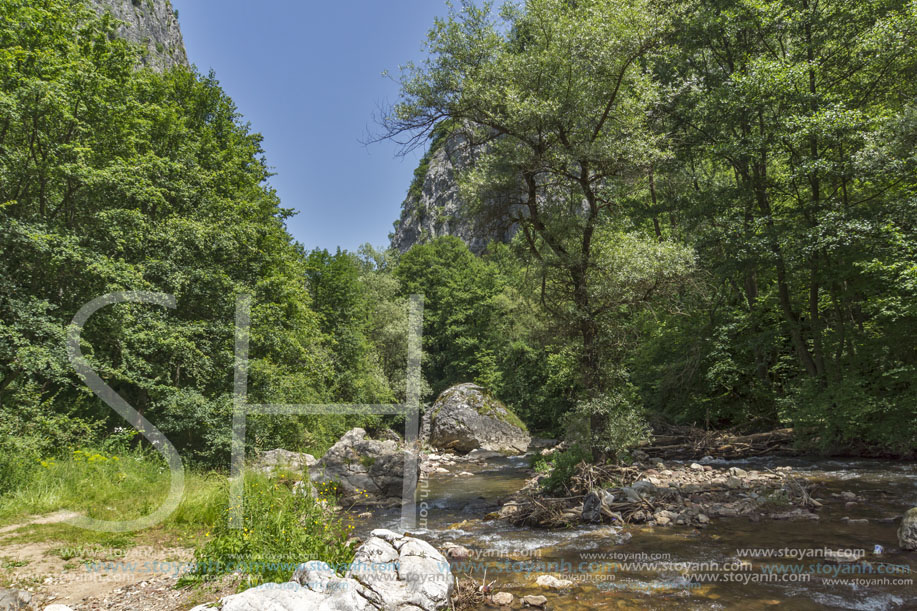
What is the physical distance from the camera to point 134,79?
524 inches

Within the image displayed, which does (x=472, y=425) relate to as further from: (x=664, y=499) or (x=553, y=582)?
(x=553, y=582)

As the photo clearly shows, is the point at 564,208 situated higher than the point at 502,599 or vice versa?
the point at 564,208

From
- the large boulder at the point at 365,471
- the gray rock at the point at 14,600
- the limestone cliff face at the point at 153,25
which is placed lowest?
the large boulder at the point at 365,471

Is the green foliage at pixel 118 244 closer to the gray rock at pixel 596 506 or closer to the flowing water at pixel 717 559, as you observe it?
the flowing water at pixel 717 559

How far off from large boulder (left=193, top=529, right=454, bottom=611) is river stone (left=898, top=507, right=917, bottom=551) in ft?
19.6

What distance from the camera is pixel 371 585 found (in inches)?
181

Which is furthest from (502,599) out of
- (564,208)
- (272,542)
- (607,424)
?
(564,208)

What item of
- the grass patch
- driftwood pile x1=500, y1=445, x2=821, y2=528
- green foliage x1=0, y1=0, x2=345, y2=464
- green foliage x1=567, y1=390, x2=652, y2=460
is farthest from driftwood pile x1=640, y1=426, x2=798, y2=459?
the grass patch

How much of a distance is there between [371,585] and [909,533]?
6949mm

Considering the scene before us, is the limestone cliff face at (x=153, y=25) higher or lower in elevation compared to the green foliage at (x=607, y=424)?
higher

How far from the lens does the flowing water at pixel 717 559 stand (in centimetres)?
530

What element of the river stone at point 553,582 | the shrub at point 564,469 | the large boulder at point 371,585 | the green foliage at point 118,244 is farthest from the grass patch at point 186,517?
the shrub at point 564,469

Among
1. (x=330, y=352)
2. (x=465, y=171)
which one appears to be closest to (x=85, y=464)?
(x=465, y=171)

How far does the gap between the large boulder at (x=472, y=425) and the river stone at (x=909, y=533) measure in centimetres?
1848
